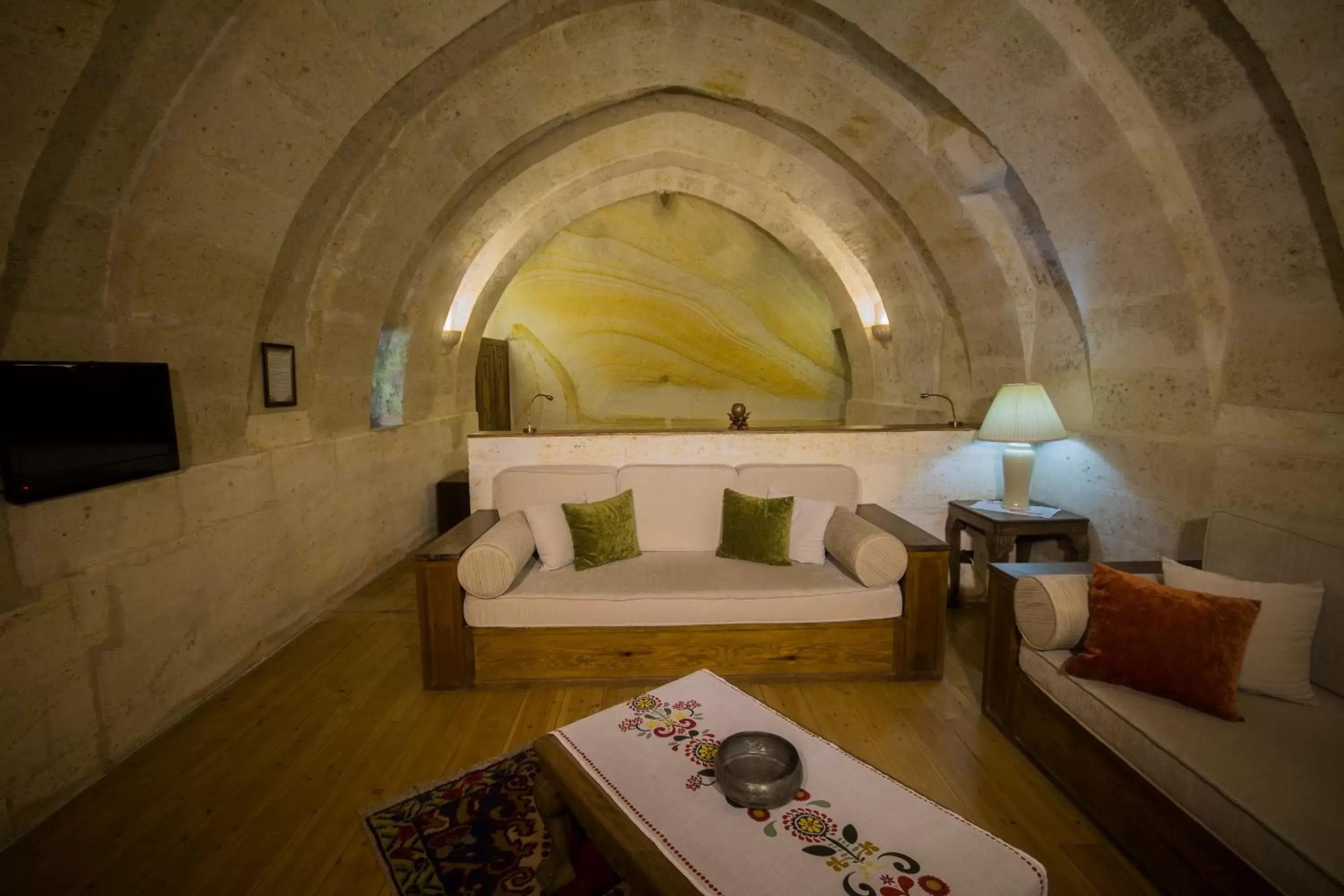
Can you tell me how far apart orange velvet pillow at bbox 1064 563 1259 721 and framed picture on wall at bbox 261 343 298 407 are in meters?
3.76

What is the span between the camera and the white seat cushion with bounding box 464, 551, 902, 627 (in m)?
2.58

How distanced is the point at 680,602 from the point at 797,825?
4.25ft

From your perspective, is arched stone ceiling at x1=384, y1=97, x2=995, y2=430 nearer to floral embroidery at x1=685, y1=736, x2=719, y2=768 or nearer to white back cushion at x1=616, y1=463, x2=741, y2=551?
white back cushion at x1=616, y1=463, x2=741, y2=551

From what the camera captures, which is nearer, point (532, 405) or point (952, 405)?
point (952, 405)

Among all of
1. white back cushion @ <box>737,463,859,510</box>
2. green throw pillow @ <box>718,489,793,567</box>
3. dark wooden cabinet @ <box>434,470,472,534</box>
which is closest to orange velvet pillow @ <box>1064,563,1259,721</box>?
green throw pillow @ <box>718,489,793,567</box>

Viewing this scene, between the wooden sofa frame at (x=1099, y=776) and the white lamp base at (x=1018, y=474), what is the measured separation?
0.87 m

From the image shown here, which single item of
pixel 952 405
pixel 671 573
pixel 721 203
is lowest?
pixel 671 573

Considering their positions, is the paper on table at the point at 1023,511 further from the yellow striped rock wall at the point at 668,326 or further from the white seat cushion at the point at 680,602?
the yellow striped rock wall at the point at 668,326

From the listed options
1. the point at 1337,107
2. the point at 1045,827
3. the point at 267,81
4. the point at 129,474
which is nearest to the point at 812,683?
the point at 1045,827

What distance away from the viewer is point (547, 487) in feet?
10.1

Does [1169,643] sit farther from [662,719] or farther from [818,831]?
[662,719]

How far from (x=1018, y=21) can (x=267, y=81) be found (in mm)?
3063

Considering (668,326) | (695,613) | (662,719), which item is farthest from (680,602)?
(668,326)

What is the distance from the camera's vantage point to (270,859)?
1.74 meters
